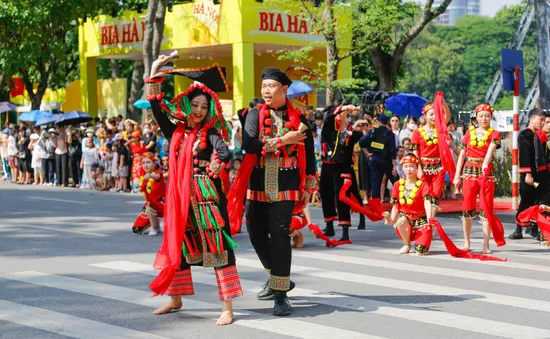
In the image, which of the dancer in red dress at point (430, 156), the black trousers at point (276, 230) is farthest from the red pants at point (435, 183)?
the black trousers at point (276, 230)

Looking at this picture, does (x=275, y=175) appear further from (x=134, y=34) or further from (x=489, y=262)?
(x=134, y=34)

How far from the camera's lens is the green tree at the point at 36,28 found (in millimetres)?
31469

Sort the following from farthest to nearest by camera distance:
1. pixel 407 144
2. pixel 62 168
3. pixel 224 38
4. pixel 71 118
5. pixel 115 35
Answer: pixel 115 35, pixel 224 38, pixel 71 118, pixel 62 168, pixel 407 144

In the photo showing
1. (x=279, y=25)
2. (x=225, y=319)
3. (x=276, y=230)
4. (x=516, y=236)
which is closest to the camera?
(x=225, y=319)

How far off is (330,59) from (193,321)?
1521cm

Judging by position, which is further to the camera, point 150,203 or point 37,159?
point 37,159

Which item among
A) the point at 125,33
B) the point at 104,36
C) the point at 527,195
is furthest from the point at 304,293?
the point at 104,36

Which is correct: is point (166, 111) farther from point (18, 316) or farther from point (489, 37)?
point (489, 37)

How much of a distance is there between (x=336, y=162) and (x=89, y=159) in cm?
1278

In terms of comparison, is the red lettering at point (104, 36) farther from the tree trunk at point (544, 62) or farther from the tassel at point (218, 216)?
the tassel at point (218, 216)

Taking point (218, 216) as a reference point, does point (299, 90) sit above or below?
above

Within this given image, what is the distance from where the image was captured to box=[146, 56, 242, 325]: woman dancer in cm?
729

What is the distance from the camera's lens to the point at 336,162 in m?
12.8

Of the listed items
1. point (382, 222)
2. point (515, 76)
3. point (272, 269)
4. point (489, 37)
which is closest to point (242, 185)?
point (272, 269)
